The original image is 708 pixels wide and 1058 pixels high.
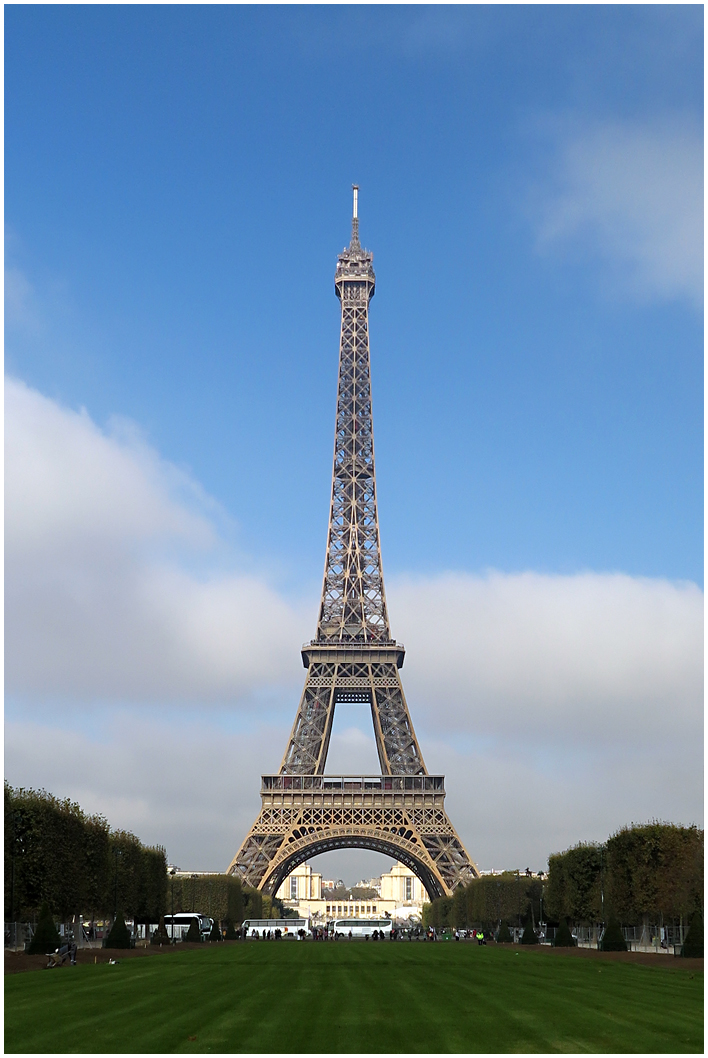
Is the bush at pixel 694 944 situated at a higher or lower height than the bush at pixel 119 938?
higher

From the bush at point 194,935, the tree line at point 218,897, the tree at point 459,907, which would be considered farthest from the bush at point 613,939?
the tree line at point 218,897

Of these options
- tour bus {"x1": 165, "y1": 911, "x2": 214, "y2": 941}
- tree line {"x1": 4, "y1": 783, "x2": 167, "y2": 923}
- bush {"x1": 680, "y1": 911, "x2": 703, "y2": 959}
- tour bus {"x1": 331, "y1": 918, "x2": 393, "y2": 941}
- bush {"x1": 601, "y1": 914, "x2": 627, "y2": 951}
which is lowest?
tour bus {"x1": 331, "y1": 918, "x2": 393, "y2": 941}

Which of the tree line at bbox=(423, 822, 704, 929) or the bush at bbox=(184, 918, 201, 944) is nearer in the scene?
the tree line at bbox=(423, 822, 704, 929)

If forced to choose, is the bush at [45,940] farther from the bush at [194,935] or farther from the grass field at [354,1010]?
the bush at [194,935]


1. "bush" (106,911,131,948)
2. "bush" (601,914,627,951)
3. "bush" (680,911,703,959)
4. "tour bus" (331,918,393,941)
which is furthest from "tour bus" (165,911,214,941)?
"bush" (680,911,703,959)

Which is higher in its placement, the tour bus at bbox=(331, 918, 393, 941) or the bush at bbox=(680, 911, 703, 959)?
the bush at bbox=(680, 911, 703, 959)

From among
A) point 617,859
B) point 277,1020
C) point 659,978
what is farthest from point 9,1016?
point 617,859

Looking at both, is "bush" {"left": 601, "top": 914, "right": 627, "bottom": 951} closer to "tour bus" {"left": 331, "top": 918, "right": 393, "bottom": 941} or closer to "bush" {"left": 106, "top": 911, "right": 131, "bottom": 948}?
"bush" {"left": 106, "top": 911, "right": 131, "bottom": 948}
